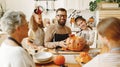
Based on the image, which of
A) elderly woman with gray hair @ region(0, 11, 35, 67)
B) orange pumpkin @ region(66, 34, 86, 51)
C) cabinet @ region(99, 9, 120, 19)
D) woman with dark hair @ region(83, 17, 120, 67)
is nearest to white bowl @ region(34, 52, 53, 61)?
orange pumpkin @ region(66, 34, 86, 51)

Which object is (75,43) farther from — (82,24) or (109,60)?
(109,60)

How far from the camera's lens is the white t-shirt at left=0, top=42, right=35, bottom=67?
4.68 feet

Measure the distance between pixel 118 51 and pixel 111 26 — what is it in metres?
0.16

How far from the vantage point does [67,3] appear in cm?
450

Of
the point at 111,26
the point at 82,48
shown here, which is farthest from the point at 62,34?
the point at 111,26

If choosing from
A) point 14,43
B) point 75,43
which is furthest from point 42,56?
point 14,43

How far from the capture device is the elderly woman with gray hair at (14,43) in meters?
1.43

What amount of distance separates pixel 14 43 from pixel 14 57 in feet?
0.42

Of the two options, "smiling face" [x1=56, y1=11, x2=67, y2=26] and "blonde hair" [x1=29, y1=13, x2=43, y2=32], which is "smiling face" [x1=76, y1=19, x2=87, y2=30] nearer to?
"smiling face" [x1=56, y1=11, x2=67, y2=26]

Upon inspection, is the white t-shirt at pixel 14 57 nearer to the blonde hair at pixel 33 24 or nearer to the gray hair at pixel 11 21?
the gray hair at pixel 11 21

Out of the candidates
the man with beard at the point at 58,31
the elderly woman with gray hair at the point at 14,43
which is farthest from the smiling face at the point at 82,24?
the elderly woman with gray hair at the point at 14,43

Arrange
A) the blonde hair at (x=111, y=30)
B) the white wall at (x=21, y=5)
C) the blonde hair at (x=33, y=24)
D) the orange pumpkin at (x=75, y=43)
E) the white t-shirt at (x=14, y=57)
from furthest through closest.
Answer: the white wall at (x=21, y=5), the blonde hair at (x=33, y=24), the orange pumpkin at (x=75, y=43), the white t-shirt at (x=14, y=57), the blonde hair at (x=111, y=30)

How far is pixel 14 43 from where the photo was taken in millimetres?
1516

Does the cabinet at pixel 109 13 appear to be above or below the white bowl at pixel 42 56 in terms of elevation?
above
